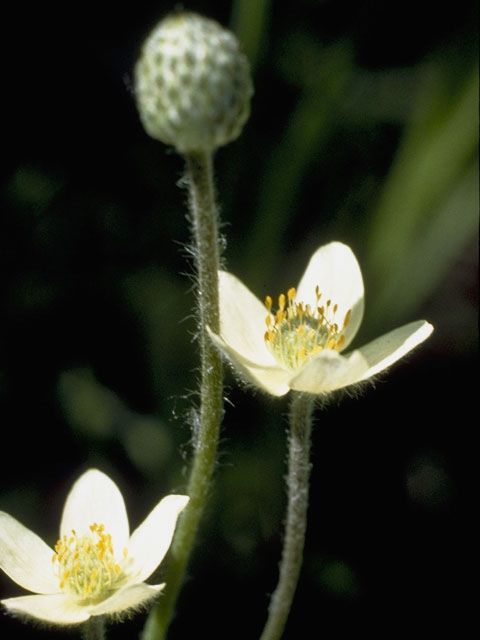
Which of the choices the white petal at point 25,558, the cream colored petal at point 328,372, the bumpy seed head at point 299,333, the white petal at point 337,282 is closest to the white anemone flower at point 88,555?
the white petal at point 25,558

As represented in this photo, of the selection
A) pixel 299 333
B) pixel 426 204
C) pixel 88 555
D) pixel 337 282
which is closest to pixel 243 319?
pixel 299 333

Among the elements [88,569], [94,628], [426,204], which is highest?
[426,204]

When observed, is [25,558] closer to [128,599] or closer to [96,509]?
[96,509]

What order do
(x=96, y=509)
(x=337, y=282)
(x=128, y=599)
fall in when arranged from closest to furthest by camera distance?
(x=128, y=599), (x=96, y=509), (x=337, y=282)

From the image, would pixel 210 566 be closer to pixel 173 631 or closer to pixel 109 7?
pixel 173 631

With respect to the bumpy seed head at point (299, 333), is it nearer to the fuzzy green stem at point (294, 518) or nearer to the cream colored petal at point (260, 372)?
the cream colored petal at point (260, 372)

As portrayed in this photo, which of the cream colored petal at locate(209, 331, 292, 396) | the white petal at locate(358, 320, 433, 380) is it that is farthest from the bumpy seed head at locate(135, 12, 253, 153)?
the white petal at locate(358, 320, 433, 380)

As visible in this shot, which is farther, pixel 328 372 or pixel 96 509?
pixel 96 509
